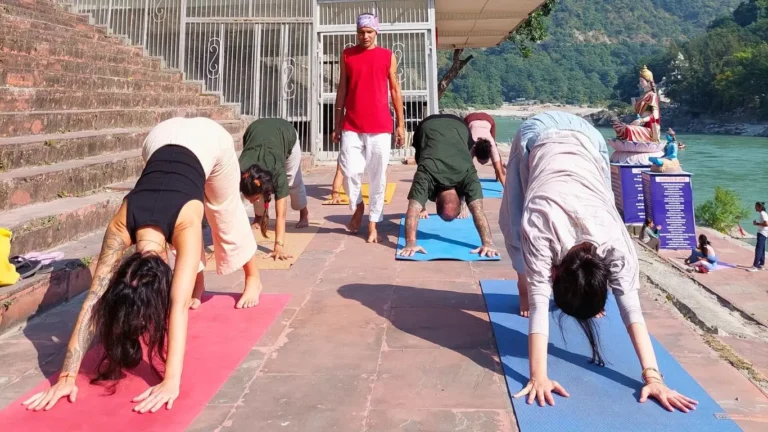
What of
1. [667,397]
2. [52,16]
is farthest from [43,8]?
[667,397]

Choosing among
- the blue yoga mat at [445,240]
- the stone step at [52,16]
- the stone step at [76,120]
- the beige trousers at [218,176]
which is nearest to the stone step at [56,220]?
the stone step at [76,120]

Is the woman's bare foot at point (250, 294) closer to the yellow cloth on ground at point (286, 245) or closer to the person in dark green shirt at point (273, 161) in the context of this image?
the person in dark green shirt at point (273, 161)

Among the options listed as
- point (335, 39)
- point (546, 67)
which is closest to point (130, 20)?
point (335, 39)

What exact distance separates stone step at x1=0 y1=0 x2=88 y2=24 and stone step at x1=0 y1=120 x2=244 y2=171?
120 inches

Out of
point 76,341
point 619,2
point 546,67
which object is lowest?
point 76,341

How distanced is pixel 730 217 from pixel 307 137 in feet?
31.6

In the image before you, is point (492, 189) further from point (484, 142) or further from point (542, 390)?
point (542, 390)

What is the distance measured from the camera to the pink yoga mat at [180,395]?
2.67m

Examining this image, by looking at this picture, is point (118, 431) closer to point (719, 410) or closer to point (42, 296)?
point (42, 296)

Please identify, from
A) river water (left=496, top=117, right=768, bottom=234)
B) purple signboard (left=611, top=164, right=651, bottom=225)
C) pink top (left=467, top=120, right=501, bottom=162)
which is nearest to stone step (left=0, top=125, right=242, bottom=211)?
pink top (left=467, top=120, right=501, bottom=162)

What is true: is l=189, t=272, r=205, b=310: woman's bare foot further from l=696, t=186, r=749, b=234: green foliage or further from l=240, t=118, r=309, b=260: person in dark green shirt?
l=696, t=186, r=749, b=234: green foliage

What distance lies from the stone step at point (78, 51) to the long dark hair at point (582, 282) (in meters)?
6.85

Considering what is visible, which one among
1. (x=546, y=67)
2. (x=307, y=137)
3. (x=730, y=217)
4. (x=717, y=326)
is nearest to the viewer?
(x=717, y=326)

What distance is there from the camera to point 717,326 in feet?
13.8
